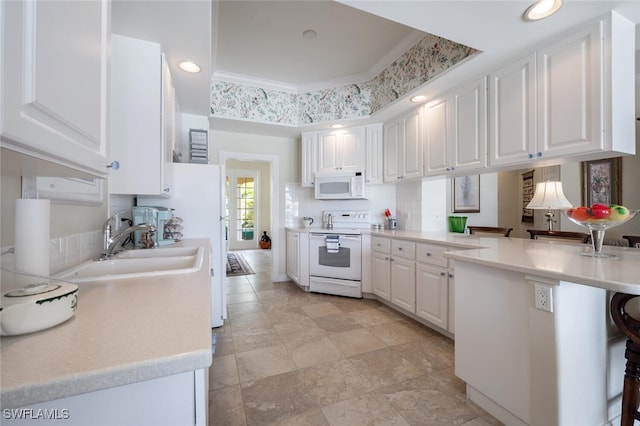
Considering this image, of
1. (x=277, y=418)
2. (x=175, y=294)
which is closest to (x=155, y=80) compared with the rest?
(x=175, y=294)

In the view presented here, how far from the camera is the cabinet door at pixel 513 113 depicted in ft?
6.24

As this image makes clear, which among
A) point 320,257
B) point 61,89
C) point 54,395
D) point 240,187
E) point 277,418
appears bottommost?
point 277,418

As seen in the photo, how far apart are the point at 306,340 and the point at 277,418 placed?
0.86 meters

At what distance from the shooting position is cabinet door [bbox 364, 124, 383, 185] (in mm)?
3623

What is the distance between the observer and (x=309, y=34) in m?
2.66

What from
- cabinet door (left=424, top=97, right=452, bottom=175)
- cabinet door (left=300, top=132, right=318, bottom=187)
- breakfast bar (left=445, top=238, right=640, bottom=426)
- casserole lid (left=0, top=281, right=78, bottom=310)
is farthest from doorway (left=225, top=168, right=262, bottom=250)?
casserole lid (left=0, top=281, right=78, bottom=310)

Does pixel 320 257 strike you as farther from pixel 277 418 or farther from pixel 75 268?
pixel 75 268

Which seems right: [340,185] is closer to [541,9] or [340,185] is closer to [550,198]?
[550,198]


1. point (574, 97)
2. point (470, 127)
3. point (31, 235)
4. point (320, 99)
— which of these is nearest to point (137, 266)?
point (31, 235)

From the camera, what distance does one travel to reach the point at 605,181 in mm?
3244

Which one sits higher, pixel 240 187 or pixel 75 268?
pixel 240 187

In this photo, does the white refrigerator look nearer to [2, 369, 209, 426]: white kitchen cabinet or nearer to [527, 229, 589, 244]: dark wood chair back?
[2, 369, 209, 426]: white kitchen cabinet

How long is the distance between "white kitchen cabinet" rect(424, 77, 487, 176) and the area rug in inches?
138

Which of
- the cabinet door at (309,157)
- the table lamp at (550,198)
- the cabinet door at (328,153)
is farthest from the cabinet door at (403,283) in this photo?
the cabinet door at (309,157)
